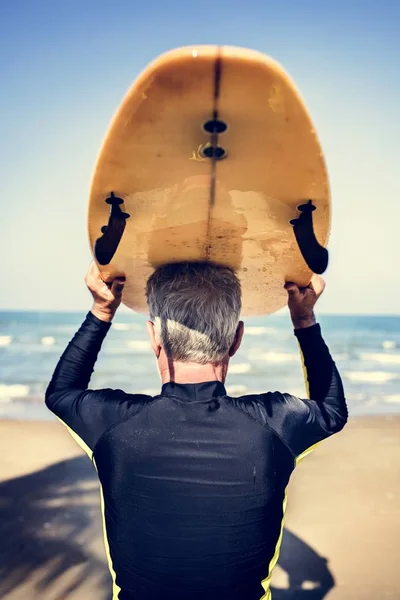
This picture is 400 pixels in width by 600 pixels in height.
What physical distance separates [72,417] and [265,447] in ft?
2.15

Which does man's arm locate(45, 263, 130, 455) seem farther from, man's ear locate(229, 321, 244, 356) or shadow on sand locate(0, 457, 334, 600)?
shadow on sand locate(0, 457, 334, 600)

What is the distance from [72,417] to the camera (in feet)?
5.11

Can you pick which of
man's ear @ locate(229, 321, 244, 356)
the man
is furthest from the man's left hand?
man's ear @ locate(229, 321, 244, 356)

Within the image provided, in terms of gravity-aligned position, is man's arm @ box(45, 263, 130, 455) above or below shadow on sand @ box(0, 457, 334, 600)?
above

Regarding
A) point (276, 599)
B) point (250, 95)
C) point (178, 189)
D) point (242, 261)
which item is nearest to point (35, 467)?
point (276, 599)

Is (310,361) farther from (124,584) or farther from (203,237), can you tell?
(124,584)

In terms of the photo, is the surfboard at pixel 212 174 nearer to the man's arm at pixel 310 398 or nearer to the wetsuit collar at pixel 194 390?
the man's arm at pixel 310 398

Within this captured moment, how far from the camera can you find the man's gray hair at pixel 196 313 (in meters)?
1.63

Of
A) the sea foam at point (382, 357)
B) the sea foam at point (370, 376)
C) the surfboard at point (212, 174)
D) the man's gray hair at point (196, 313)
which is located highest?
the surfboard at point (212, 174)

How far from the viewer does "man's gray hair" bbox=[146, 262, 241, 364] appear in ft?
5.35

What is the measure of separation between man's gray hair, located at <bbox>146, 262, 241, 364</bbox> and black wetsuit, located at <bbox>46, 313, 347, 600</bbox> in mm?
157

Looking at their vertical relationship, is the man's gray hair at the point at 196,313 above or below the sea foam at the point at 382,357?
above

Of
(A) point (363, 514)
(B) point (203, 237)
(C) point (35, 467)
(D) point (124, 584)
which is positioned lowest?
(C) point (35, 467)

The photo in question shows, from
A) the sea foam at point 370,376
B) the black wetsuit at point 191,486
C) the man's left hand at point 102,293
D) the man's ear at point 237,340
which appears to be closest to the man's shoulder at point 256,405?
the black wetsuit at point 191,486
